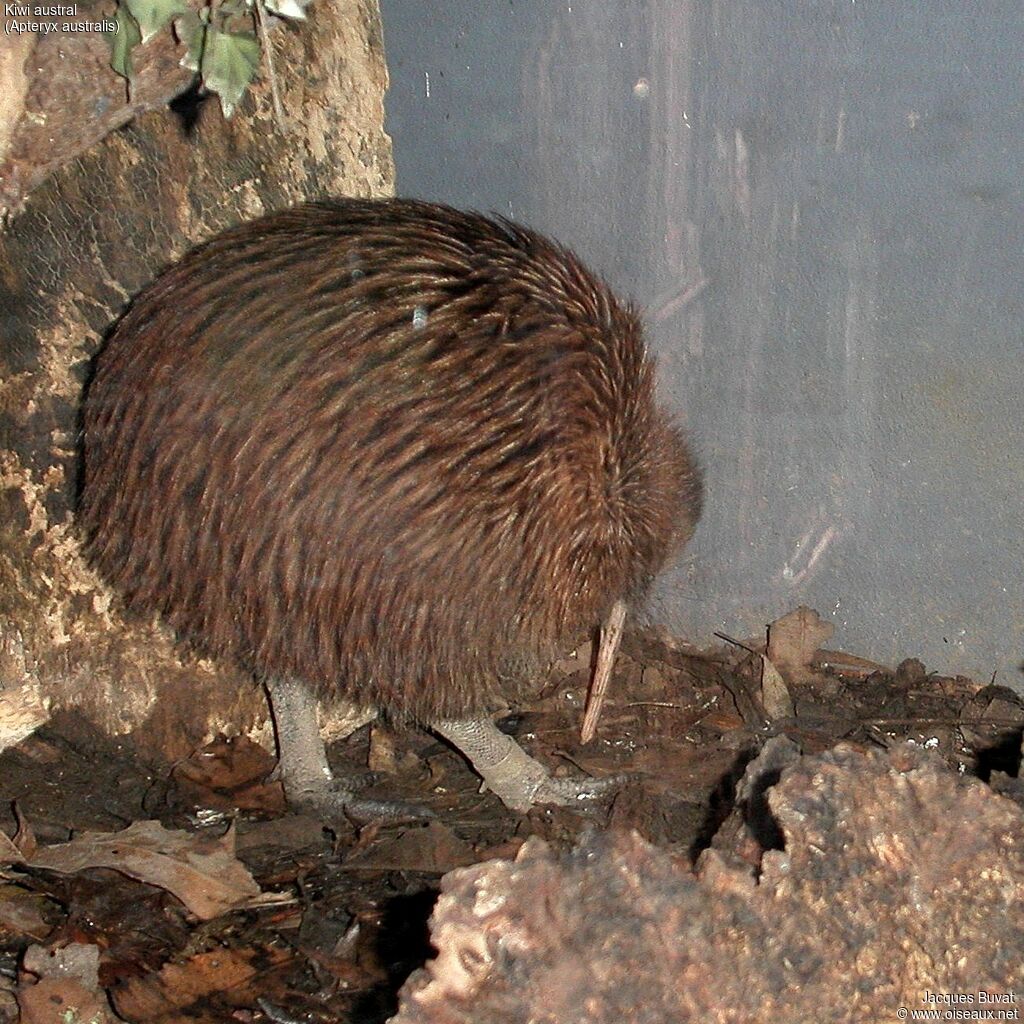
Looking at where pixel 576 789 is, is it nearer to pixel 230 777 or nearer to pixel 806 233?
pixel 230 777

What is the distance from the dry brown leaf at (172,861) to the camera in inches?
110

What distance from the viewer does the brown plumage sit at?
2.66 metres

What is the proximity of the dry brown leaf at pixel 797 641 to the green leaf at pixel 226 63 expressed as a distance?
187 cm

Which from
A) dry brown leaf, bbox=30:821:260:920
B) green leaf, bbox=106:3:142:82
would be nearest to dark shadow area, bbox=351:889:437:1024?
dry brown leaf, bbox=30:821:260:920

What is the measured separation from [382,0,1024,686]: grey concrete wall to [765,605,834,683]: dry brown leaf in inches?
1.5

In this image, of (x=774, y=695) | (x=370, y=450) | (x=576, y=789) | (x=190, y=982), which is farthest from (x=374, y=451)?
(x=774, y=695)

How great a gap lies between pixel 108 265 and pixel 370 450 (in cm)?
94

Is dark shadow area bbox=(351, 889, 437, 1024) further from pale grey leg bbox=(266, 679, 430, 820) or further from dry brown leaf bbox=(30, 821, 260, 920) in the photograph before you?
pale grey leg bbox=(266, 679, 430, 820)

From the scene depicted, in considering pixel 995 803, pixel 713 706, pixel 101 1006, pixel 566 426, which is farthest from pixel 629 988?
pixel 713 706

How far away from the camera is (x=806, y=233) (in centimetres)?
312

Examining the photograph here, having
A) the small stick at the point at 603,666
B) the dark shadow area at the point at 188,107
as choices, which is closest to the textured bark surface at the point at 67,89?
the dark shadow area at the point at 188,107

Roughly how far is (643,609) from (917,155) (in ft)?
3.96

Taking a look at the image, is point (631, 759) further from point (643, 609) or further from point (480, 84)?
point (480, 84)

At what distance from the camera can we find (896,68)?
2.89 meters
